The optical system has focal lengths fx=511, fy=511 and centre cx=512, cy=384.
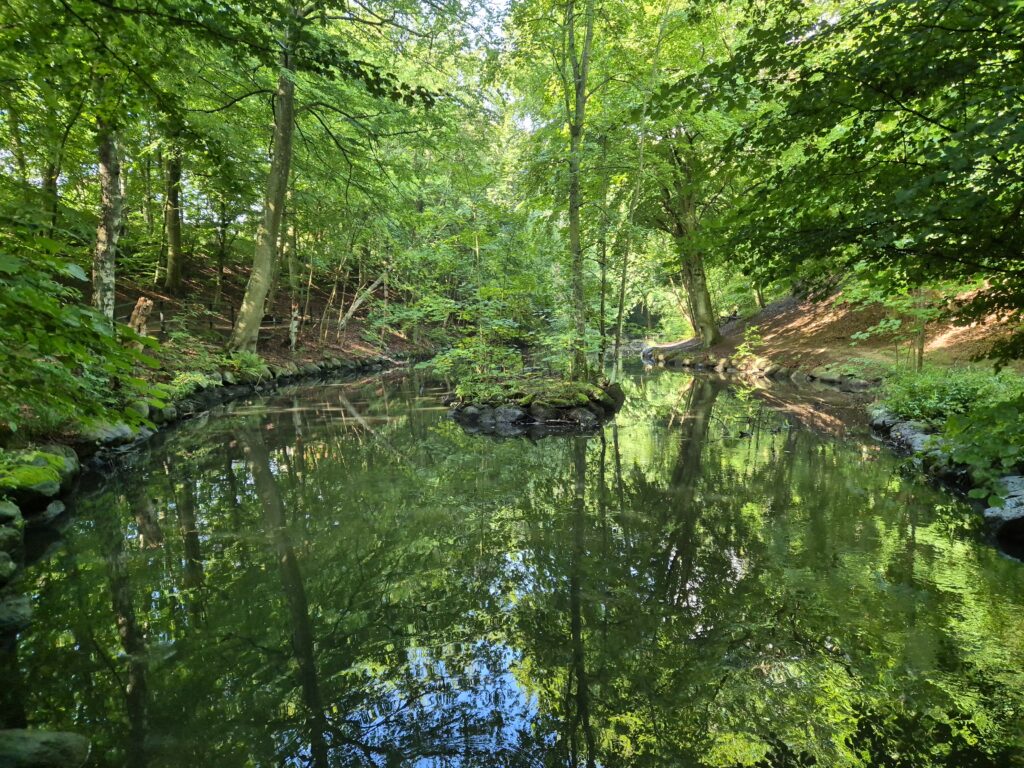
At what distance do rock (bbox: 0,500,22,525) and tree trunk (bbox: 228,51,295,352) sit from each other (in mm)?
9822

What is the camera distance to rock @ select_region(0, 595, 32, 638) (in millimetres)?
3426

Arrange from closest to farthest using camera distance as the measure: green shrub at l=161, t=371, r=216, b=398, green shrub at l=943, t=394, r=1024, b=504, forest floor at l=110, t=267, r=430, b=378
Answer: green shrub at l=943, t=394, r=1024, b=504, green shrub at l=161, t=371, r=216, b=398, forest floor at l=110, t=267, r=430, b=378

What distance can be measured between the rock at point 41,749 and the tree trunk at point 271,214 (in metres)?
12.8

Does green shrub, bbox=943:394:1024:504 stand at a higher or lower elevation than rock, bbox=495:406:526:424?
higher

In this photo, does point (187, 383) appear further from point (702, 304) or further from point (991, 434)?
point (702, 304)

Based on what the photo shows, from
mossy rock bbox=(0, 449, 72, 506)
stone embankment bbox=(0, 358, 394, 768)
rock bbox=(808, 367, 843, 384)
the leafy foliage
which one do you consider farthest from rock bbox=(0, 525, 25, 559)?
rock bbox=(808, 367, 843, 384)

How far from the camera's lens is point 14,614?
3535 millimetres

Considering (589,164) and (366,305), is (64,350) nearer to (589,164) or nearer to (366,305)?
(589,164)

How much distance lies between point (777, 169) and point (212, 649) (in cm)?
480

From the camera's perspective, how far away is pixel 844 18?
2996 mm

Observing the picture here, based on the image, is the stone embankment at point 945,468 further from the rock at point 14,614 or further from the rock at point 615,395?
the rock at point 14,614

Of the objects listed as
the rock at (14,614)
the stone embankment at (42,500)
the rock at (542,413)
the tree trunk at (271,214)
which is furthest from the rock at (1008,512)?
the tree trunk at (271,214)

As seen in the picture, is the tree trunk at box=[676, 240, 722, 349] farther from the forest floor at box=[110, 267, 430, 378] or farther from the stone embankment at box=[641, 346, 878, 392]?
the forest floor at box=[110, 267, 430, 378]

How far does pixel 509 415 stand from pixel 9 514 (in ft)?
25.5
